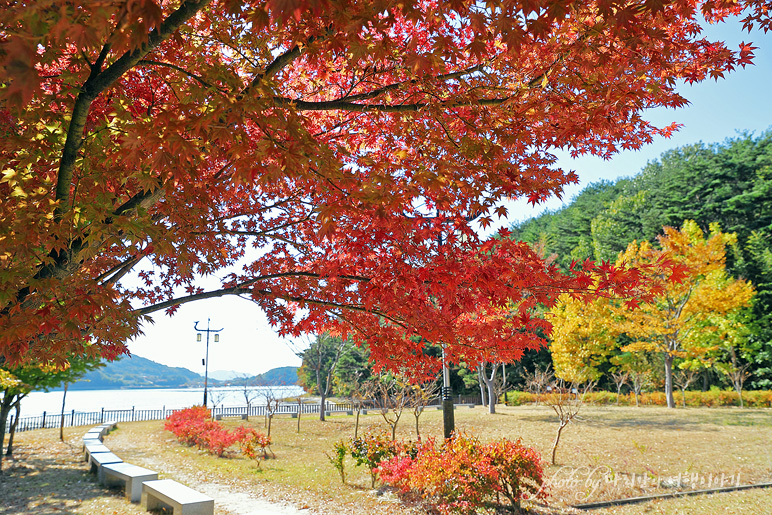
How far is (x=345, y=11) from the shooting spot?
99.9 inches

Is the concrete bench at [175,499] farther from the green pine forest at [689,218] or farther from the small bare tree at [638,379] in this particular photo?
the small bare tree at [638,379]

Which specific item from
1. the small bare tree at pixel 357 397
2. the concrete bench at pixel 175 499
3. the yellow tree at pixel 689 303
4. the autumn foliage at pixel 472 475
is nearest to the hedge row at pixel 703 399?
the yellow tree at pixel 689 303

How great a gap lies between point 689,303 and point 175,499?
2538cm

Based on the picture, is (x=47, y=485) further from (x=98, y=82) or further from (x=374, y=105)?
(x=374, y=105)

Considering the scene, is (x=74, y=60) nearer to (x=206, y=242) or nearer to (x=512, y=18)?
(x=206, y=242)

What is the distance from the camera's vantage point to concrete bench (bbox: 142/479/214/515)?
20.4 ft

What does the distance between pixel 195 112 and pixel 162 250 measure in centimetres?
114

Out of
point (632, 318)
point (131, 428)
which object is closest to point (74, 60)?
point (131, 428)

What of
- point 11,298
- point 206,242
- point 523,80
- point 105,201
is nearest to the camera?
point 11,298

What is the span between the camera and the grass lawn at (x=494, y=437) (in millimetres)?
8180

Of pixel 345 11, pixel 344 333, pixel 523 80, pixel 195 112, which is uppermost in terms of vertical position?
pixel 523 80

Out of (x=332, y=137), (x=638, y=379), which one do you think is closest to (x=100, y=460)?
(x=332, y=137)

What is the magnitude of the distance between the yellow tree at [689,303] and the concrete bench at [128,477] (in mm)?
21963

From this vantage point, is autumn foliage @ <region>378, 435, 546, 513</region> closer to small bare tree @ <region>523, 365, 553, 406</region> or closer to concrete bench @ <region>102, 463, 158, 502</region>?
concrete bench @ <region>102, 463, 158, 502</region>
